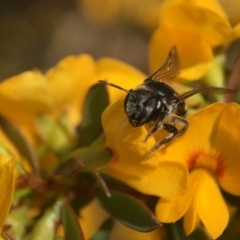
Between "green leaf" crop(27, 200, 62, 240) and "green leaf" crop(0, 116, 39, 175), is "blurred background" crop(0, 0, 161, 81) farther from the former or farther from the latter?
"green leaf" crop(27, 200, 62, 240)

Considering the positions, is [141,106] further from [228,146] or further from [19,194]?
[19,194]

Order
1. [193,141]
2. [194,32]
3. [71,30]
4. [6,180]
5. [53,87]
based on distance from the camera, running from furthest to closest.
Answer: [71,30] < [53,87] < [194,32] < [193,141] < [6,180]

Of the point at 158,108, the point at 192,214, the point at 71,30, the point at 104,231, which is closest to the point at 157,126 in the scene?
the point at 158,108

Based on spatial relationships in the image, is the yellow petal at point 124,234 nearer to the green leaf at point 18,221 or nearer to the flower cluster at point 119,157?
the flower cluster at point 119,157

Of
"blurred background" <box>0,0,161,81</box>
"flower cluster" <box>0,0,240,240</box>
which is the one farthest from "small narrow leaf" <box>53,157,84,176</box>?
"blurred background" <box>0,0,161,81</box>

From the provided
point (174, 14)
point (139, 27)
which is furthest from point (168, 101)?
point (139, 27)

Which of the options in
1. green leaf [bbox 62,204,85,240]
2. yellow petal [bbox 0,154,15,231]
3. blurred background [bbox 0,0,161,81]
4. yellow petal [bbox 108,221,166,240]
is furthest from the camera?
blurred background [bbox 0,0,161,81]

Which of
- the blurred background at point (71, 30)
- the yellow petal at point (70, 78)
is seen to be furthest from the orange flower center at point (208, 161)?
the blurred background at point (71, 30)
